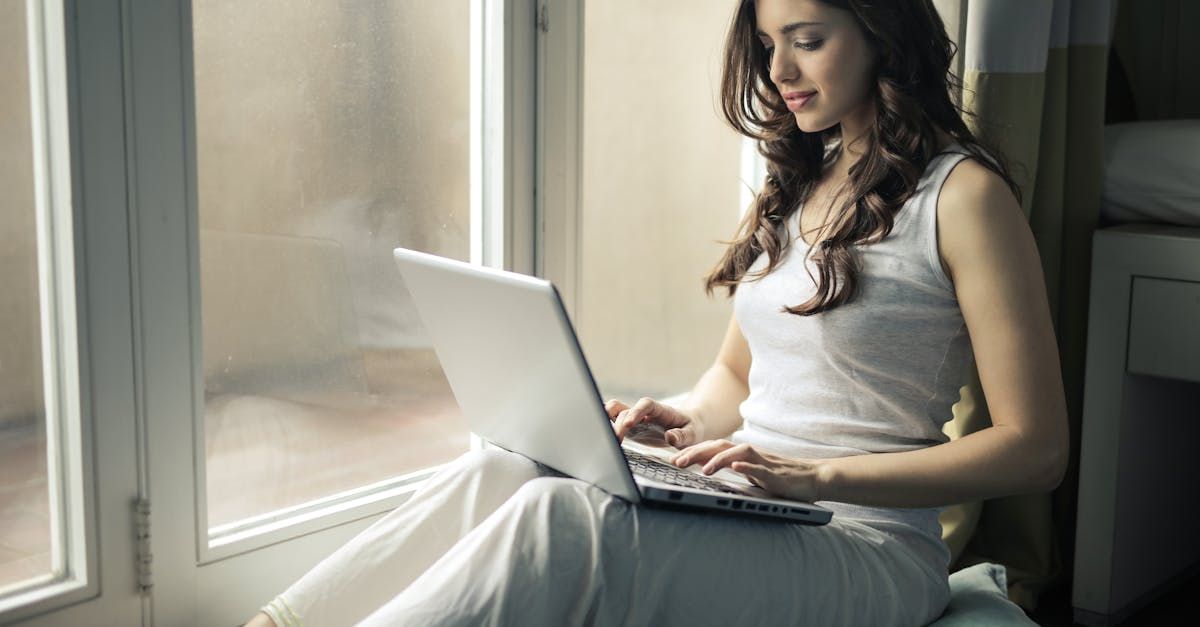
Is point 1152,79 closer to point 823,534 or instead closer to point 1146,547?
point 1146,547

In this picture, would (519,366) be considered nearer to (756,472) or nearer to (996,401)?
(756,472)

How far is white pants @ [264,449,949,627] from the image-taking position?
103 cm

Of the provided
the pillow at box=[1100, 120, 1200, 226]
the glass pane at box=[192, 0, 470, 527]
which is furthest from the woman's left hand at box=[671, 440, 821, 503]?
the pillow at box=[1100, 120, 1200, 226]

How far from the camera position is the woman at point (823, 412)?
1.07m

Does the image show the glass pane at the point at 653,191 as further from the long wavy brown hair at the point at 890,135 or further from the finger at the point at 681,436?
the long wavy brown hair at the point at 890,135

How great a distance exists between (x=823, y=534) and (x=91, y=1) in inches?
36.5

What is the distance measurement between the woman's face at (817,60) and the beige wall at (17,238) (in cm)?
83

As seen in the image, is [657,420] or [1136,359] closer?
[657,420]

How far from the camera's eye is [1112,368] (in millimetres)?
1827

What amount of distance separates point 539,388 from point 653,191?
121 cm

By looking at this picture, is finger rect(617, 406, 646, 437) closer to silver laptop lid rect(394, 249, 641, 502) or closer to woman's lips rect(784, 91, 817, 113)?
silver laptop lid rect(394, 249, 641, 502)

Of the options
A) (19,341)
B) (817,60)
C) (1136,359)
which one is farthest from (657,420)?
(1136,359)

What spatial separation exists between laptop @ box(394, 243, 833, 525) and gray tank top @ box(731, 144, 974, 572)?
0.58 feet

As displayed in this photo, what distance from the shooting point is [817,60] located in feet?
4.51
